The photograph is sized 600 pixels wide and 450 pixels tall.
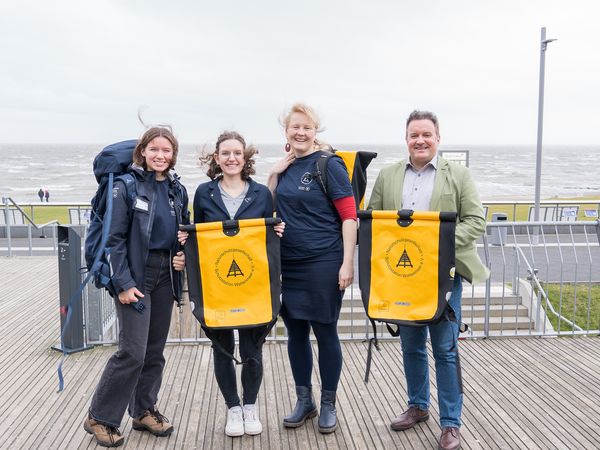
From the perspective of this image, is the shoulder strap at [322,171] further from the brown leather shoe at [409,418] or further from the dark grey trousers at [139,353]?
the brown leather shoe at [409,418]

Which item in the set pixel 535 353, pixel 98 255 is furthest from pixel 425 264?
pixel 535 353

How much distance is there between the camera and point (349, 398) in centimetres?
423

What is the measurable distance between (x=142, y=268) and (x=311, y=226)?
38.7 inches

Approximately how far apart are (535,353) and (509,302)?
7.67 ft

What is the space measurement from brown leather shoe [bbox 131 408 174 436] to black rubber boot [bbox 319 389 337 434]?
944mm

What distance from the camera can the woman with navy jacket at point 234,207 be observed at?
3.39 meters

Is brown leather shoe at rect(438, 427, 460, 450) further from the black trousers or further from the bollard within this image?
the bollard

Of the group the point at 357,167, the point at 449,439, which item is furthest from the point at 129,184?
the point at 449,439

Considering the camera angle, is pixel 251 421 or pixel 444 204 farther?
pixel 251 421

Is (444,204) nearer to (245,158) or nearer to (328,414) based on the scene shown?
(245,158)

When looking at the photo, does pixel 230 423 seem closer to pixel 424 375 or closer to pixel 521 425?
pixel 424 375

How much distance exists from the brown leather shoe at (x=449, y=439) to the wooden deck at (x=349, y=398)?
4.2 inches

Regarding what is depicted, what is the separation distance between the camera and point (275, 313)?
3.38 m

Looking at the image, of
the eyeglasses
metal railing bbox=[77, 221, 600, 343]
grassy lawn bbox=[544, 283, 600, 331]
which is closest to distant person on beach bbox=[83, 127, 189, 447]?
the eyeglasses
